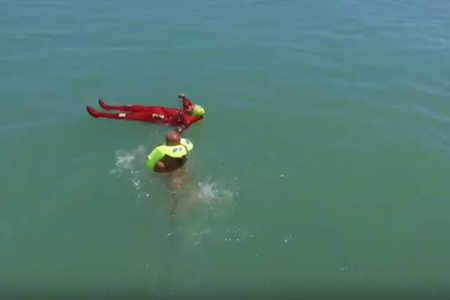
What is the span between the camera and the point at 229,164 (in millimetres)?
9297

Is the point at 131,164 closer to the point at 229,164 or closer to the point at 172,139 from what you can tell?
the point at 172,139

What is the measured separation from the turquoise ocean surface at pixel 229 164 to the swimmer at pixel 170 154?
0.47 metres

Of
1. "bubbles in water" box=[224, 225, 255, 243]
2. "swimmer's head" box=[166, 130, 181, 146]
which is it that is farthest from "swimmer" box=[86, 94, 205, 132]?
"bubbles in water" box=[224, 225, 255, 243]

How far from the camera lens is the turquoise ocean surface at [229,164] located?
6992 millimetres

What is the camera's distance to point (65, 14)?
16625 millimetres

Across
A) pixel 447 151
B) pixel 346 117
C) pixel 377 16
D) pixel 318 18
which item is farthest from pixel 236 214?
pixel 377 16

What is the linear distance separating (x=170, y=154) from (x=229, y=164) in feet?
6.48

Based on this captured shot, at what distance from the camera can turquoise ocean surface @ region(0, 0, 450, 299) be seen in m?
6.99

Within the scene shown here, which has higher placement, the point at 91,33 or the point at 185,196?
the point at 91,33

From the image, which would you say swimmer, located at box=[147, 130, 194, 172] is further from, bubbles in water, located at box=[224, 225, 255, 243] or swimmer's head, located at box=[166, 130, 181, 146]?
bubbles in water, located at box=[224, 225, 255, 243]

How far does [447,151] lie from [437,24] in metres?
9.38

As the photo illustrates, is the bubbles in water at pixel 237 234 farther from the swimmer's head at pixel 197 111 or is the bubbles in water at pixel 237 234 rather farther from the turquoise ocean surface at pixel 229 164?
the swimmer's head at pixel 197 111

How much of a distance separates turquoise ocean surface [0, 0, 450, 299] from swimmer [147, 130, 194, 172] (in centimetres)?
47

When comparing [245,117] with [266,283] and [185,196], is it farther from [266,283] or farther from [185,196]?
[266,283]
